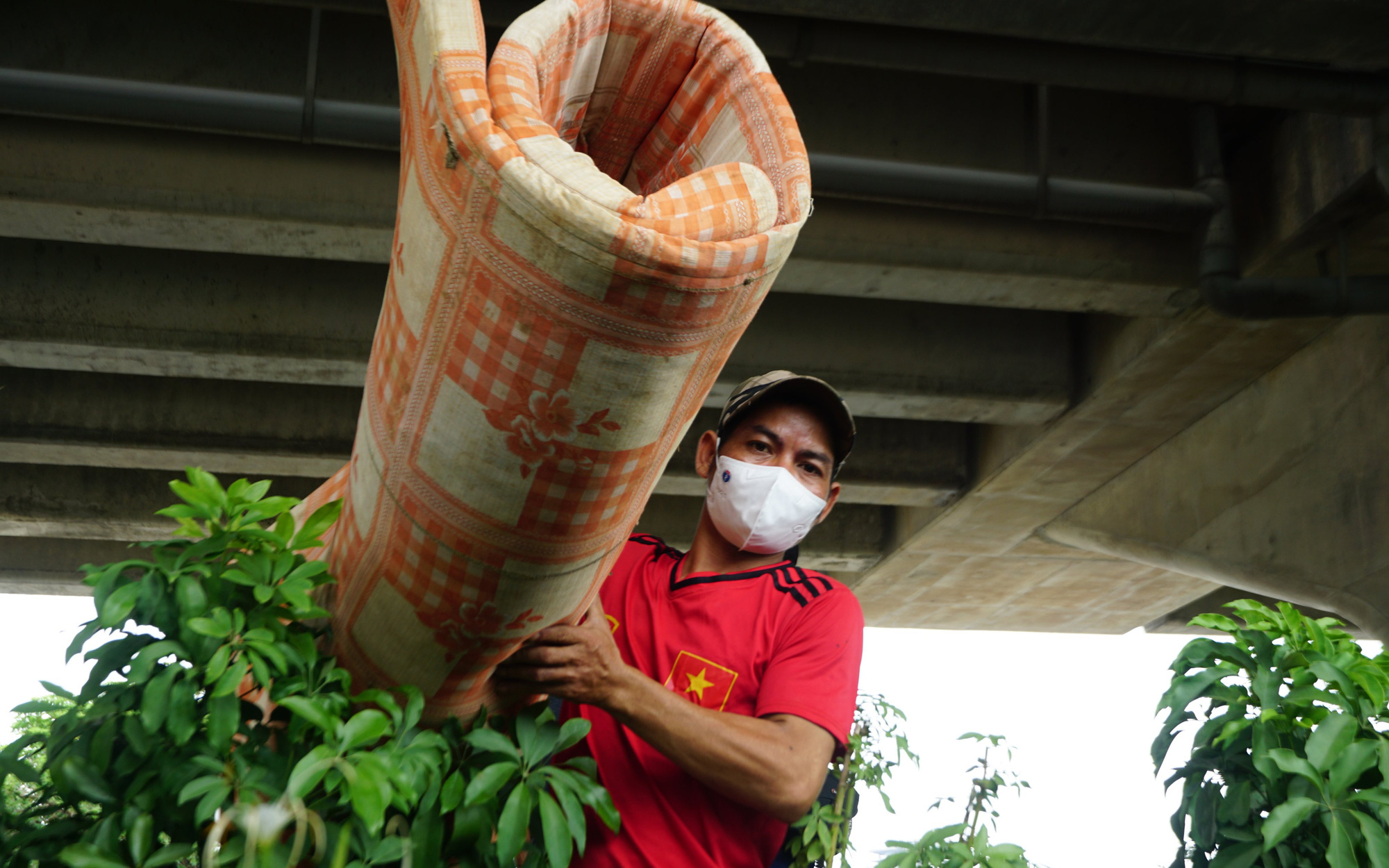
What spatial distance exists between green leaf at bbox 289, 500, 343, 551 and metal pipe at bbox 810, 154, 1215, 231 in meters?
3.52

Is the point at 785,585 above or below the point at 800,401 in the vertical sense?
below

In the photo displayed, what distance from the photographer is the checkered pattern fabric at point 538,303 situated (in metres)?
1.11

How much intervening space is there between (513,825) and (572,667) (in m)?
0.25

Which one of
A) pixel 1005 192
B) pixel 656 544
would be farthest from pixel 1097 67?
pixel 656 544

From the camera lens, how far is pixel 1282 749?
6.20ft

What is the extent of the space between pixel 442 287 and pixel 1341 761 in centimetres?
165

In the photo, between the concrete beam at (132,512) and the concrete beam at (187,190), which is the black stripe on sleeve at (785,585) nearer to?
the concrete beam at (187,190)

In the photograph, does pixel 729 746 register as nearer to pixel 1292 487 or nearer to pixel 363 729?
pixel 363 729

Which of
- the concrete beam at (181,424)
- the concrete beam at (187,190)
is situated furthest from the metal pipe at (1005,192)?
the concrete beam at (181,424)

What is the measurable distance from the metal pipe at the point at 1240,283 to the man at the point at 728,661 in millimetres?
3532

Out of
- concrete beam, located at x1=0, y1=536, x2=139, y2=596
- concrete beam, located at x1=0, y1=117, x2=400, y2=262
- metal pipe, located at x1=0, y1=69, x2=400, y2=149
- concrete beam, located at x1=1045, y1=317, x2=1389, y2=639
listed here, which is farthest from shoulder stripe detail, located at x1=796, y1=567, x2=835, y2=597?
concrete beam, located at x1=0, y1=536, x2=139, y2=596

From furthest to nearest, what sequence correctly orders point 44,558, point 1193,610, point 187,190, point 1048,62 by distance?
point 1193,610 < point 44,558 < point 187,190 < point 1048,62

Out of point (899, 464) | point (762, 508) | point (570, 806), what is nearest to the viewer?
point (570, 806)

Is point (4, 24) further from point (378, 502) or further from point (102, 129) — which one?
point (378, 502)
